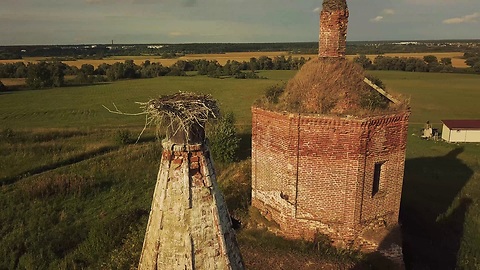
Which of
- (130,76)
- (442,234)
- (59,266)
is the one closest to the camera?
(59,266)

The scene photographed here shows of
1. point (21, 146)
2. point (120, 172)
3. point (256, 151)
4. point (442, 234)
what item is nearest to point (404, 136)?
point (256, 151)

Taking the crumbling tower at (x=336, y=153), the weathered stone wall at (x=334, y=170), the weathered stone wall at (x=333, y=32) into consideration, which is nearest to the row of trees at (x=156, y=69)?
the weathered stone wall at (x=333, y=32)

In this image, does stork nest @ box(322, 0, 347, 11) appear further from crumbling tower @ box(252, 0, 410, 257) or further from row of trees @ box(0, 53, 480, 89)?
row of trees @ box(0, 53, 480, 89)

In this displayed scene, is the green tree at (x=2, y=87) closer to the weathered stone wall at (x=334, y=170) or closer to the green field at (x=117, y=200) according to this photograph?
the green field at (x=117, y=200)

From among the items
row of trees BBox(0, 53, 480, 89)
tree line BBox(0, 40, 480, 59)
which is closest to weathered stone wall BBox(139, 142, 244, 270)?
row of trees BBox(0, 53, 480, 89)

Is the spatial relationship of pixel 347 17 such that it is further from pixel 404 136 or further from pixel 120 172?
pixel 120 172
